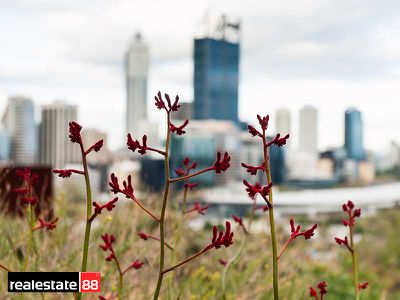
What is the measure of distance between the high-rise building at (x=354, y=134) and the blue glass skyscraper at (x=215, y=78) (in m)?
20.3

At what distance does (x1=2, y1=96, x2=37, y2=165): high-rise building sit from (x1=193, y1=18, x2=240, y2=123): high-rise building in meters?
31.9

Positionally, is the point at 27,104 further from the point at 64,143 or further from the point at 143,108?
the point at 143,108

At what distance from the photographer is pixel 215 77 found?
142 meters

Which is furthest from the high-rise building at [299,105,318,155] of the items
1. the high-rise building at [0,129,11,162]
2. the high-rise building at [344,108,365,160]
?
the high-rise building at [0,129,11,162]

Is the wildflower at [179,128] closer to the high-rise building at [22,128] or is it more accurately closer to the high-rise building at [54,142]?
the high-rise building at [54,142]

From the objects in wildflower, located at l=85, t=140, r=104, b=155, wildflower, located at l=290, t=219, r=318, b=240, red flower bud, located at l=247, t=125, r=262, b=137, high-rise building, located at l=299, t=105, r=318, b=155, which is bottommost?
wildflower, located at l=290, t=219, r=318, b=240

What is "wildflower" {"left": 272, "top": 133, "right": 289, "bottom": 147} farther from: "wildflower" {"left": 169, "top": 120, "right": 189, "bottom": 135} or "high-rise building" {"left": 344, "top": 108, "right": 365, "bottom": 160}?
"high-rise building" {"left": 344, "top": 108, "right": 365, "bottom": 160}

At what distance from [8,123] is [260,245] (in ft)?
398

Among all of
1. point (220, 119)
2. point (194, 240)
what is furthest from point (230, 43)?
point (194, 240)

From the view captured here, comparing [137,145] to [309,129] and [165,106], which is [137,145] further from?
[309,129]

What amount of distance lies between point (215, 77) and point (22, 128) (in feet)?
130

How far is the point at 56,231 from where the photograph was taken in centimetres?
401

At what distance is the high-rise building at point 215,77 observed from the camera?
13788 centimetres

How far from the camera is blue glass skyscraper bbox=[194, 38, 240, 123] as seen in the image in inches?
5428
